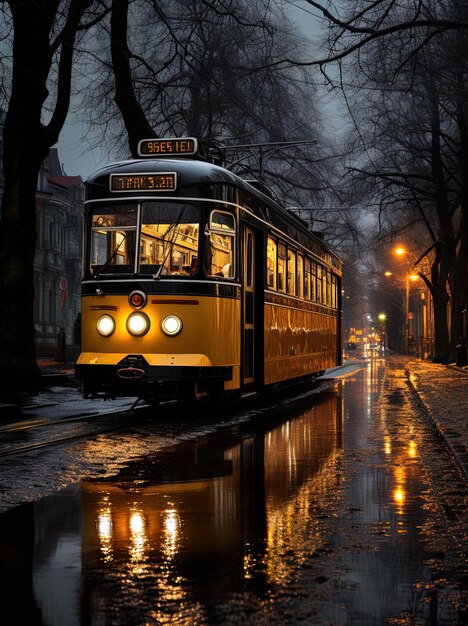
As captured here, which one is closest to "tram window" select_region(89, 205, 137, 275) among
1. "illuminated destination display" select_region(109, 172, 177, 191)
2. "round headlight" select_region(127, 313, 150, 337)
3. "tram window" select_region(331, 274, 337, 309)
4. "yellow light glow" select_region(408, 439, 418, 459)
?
"illuminated destination display" select_region(109, 172, 177, 191)

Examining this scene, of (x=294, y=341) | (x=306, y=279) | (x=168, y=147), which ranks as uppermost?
(x=168, y=147)

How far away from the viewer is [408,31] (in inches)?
805

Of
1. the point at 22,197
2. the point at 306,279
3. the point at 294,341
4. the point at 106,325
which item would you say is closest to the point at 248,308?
the point at 106,325

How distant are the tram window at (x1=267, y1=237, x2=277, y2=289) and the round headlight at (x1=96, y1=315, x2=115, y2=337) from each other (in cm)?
416

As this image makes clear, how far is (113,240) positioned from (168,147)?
2363 millimetres

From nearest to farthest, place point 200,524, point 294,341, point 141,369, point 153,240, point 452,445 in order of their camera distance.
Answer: point 200,524 < point 452,445 < point 141,369 < point 153,240 < point 294,341

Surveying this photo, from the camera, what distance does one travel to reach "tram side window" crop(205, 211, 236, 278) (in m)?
16.0

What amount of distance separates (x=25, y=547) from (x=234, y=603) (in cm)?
186

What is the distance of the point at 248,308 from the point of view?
17.9m

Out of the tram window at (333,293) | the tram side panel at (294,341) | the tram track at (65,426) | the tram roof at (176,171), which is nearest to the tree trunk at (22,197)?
the tram track at (65,426)

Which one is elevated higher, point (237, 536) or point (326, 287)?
point (326, 287)

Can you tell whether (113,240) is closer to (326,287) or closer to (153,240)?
(153,240)

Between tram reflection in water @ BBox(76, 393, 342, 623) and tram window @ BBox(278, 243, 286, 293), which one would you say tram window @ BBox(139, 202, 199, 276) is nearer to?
tram reflection in water @ BBox(76, 393, 342, 623)

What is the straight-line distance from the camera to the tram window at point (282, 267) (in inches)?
801
